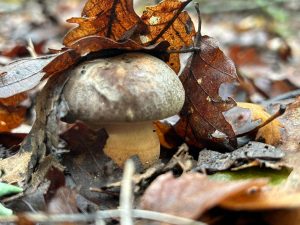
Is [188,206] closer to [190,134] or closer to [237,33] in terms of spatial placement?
[190,134]

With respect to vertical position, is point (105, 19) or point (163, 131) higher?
point (105, 19)

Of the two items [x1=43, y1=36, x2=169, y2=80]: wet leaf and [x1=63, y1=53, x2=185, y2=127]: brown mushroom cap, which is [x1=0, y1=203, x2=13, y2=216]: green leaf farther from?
[x1=43, y1=36, x2=169, y2=80]: wet leaf

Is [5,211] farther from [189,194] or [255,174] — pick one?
[255,174]

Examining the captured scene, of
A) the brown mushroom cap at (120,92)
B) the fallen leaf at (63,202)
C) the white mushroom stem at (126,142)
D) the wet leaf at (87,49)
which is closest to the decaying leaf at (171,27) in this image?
the wet leaf at (87,49)

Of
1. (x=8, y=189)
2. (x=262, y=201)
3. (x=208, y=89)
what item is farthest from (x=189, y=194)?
(x=208, y=89)

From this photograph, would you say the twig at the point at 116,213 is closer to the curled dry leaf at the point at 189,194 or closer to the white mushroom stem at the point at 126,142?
the curled dry leaf at the point at 189,194

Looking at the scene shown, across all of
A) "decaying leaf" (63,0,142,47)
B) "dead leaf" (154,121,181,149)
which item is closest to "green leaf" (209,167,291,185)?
"dead leaf" (154,121,181,149)

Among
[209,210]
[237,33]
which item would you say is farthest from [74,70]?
[237,33]
